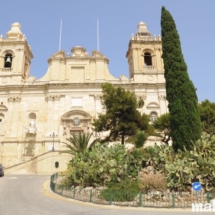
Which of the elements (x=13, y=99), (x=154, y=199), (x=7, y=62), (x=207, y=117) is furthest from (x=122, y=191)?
(x=7, y=62)

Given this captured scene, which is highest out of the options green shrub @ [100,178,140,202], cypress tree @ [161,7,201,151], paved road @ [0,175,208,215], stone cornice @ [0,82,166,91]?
stone cornice @ [0,82,166,91]

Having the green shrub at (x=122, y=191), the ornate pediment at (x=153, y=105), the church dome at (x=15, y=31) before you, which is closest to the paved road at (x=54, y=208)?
the green shrub at (x=122, y=191)

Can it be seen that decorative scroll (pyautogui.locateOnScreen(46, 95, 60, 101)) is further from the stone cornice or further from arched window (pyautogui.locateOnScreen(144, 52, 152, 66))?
arched window (pyautogui.locateOnScreen(144, 52, 152, 66))

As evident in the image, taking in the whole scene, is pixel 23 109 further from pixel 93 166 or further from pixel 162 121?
pixel 93 166

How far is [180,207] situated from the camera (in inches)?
344

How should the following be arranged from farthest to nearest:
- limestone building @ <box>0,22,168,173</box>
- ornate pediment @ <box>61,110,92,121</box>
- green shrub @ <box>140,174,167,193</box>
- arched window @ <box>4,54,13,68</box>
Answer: arched window @ <box>4,54,13,68</box>, ornate pediment @ <box>61,110,92,121</box>, limestone building @ <box>0,22,168,173</box>, green shrub @ <box>140,174,167,193</box>

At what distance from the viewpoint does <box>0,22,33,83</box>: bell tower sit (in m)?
31.8

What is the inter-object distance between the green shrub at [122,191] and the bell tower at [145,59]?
878 inches

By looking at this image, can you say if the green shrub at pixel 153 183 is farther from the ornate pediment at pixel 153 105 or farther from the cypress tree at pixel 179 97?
the ornate pediment at pixel 153 105

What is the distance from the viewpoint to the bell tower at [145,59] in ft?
105

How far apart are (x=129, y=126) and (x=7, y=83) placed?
20.5 meters

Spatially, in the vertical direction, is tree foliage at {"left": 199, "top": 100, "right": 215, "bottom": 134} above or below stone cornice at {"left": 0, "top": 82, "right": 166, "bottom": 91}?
below

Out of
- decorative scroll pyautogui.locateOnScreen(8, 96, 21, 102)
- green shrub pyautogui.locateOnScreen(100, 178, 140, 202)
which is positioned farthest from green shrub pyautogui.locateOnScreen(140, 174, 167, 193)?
decorative scroll pyautogui.locateOnScreen(8, 96, 21, 102)

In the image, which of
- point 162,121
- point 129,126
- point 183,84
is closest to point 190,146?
point 183,84
